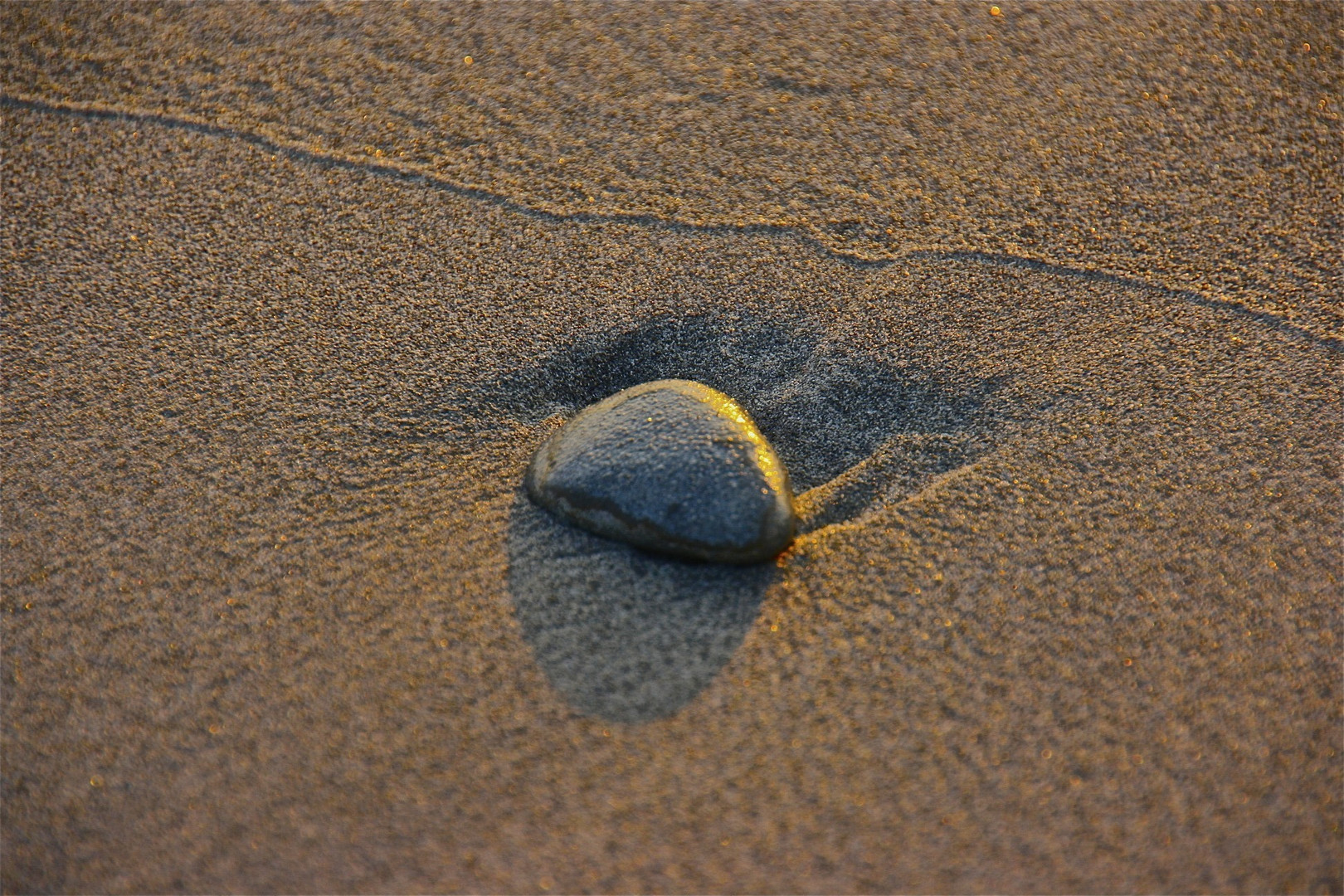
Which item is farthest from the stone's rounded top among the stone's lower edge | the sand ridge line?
the sand ridge line

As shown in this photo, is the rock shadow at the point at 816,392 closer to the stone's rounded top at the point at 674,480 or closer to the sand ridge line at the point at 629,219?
the stone's rounded top at the point at 674,480

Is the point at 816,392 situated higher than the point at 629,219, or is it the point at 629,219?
the point at 629,219

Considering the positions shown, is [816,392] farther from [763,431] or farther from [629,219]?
[629,219]

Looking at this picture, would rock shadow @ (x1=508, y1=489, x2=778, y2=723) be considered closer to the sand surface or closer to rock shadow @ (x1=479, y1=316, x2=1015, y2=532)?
the sand surface

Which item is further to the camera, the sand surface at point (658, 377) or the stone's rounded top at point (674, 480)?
the stone's rounded top at point (674, 480)

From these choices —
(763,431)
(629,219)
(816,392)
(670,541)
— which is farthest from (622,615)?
(629,219)

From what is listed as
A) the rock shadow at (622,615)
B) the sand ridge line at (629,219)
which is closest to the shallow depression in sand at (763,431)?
the rock shadow at (622,615)

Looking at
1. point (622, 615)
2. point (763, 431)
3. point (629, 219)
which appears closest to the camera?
point (622, 615)

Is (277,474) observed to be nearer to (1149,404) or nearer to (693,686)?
(693,686)
